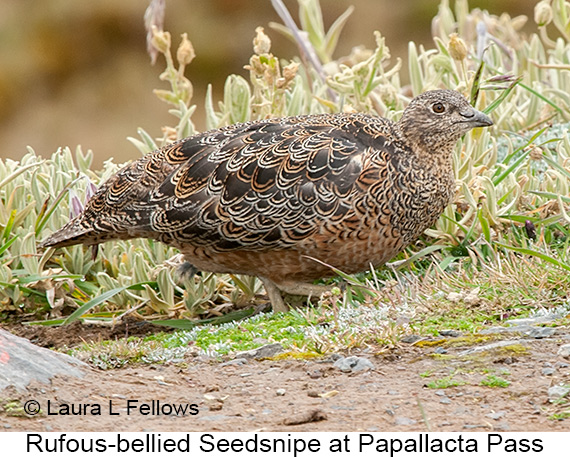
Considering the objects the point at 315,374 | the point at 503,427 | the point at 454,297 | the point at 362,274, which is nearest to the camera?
the point at 503,427

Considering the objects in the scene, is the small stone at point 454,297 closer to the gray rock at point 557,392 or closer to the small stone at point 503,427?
the gray rock at point 557,392

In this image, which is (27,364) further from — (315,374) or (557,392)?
(557,392)

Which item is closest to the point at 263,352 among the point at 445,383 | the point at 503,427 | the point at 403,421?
the point at 445,383

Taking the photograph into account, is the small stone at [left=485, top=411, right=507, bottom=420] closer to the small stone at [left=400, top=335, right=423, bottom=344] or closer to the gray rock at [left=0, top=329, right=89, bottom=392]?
the small stone at [left=400, top=335, right=423, bottom=344]

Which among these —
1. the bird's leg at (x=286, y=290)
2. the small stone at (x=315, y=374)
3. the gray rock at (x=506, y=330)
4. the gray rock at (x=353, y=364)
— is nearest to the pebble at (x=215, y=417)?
the small stone at (x=315, y=374)

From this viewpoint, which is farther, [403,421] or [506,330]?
[506,330]
